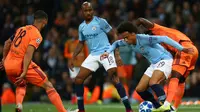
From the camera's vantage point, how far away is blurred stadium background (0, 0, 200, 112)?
21797mm

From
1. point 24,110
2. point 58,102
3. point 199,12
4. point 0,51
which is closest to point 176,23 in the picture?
point 199,12

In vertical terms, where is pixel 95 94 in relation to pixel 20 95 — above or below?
below

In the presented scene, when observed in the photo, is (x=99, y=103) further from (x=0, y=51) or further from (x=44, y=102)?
(x=0, y=51)

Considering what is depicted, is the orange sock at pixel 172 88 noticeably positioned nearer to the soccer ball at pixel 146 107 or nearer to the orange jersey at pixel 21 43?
the soccer ball at pixel 146 107

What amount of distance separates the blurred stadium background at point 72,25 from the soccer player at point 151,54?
739 cm

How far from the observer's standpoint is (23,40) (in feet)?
43.2

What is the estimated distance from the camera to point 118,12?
24.7 meters

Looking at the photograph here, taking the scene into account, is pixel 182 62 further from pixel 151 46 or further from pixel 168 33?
pixel 151 46

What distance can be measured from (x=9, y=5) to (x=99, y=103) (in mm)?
7352

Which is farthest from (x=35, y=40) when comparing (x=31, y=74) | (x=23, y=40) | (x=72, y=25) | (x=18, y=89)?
(x=72, y=25)

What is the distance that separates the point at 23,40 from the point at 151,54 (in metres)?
2.49

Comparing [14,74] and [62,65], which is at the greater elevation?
[14,74]

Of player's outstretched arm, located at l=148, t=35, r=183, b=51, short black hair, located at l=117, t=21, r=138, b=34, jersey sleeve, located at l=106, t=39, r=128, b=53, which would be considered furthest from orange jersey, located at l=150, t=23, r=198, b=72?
short black hair, located at l=117, t=21, r=138, b=34

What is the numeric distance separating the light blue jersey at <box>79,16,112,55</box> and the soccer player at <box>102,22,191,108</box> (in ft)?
4.23
